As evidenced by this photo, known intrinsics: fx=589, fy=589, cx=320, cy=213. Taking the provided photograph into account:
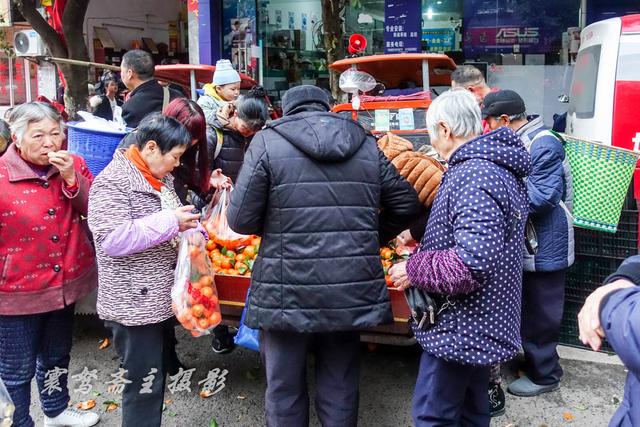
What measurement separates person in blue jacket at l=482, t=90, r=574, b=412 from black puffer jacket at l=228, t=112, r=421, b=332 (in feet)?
4.40

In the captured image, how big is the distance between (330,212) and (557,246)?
73.2 inches

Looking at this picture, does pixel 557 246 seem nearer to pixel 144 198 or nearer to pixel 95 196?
pixel 144 198

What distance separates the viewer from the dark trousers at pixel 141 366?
300 cm

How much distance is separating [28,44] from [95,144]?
1065 centimetres

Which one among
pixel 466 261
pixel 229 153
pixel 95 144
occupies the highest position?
pixel 95 144

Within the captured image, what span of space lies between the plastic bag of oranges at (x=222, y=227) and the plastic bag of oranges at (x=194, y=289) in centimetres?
43

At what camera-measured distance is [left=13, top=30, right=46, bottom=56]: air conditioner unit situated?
1276 cm

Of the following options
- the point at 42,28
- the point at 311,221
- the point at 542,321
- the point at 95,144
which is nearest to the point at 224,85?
the point at 95,144

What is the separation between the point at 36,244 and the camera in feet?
10.1

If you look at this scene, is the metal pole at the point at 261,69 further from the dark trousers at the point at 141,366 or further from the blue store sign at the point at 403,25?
the dark trousers at the point at 141,366

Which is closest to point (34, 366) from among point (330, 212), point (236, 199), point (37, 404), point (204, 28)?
point (37, 404)

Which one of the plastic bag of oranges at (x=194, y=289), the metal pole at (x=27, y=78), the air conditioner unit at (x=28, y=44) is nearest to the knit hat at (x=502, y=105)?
the plastic bag of oranges at (x=194, y=289)

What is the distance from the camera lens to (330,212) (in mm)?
2615

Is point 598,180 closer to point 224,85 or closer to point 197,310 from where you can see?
point 197,310
